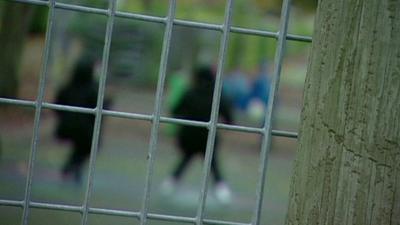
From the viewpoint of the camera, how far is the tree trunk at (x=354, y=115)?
2213 millimetres

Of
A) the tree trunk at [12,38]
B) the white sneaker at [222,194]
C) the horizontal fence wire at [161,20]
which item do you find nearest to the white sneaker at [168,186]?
the white sneaker at [222,194]

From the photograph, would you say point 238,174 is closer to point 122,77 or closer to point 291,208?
point 122,77

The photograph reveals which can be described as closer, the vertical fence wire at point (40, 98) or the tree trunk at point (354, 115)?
the tree trunk at point (354, 115)

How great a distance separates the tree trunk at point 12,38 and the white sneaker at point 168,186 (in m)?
2.27

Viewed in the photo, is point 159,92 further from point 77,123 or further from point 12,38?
point 12,38

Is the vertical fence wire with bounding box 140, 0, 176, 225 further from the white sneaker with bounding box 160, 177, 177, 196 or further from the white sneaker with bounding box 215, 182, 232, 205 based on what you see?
the white sneaker with bounding box 160, 177, 177, 196

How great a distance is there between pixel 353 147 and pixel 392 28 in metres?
0.31

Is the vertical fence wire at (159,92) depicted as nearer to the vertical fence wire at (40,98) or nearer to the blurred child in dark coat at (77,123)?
the vertical fence wire at (40,98)

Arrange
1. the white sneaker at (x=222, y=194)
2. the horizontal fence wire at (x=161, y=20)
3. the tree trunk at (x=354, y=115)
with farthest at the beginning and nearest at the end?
the white sneaker at (x=222, y=194)
the horizontal fence wire at (x=161, y=20)
the tree trunk at (x=354, y=115)

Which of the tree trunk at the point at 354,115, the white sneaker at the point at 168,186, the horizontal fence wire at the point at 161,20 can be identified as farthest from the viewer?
the white sneaker at the point at 168,186

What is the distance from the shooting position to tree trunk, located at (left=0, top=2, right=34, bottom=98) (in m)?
9.40

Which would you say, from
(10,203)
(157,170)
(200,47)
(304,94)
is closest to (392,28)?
(304,94)

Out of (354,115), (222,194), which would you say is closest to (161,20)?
(354,115)

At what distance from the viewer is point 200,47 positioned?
A: 17.9 meters
